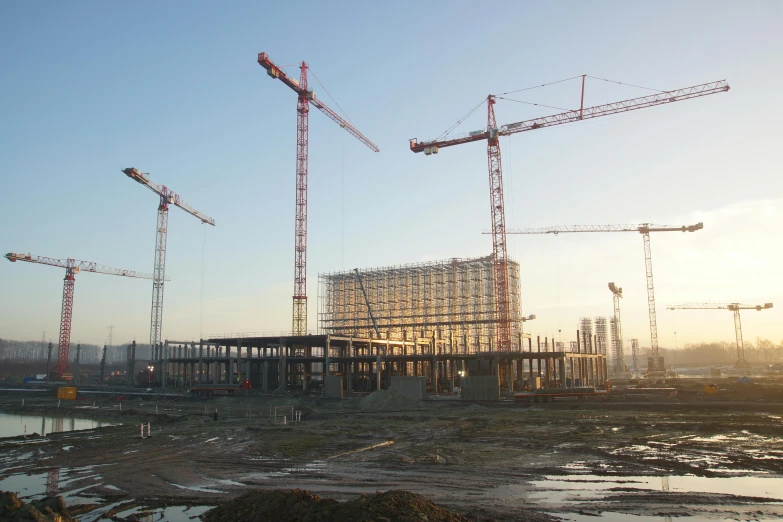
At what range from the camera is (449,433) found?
1169 inches

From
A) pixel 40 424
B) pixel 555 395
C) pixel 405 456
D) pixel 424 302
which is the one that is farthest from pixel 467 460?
pixel 424 302

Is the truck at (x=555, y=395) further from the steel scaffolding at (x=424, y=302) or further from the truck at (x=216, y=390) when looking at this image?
the steel scaffolding at (x=424, y=302)

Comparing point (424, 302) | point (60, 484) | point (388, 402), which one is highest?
point (424, 302)

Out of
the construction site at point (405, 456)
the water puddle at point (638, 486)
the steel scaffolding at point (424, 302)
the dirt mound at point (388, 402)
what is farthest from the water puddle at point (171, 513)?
the steel scaffolding at point (424, 302)

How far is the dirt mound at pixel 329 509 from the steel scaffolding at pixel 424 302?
85019 mm

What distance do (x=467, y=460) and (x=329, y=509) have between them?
11.0 m

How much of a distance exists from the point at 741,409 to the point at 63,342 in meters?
110

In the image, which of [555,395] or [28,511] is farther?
[555,395]

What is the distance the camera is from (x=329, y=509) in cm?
1171

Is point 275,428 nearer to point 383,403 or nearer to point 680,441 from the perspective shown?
point 383,403

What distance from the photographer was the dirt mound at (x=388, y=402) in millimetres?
46625

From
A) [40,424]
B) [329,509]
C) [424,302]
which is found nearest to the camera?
[329,509]

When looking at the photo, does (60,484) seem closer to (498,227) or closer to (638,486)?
(638,486)

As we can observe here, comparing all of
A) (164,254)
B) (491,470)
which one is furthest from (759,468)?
(164,254)
